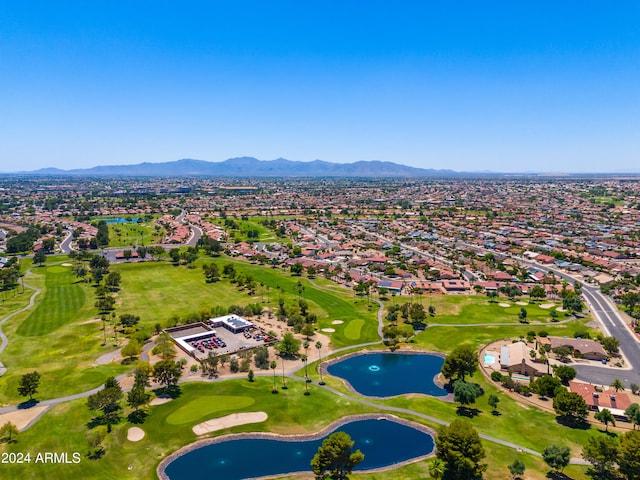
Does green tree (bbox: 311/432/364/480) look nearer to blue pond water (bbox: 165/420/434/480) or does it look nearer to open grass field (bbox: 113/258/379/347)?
blue pond water (bbox: 165/420/434/480)

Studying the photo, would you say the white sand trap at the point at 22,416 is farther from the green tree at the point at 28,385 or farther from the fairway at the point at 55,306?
the fairway at the point at 55,306

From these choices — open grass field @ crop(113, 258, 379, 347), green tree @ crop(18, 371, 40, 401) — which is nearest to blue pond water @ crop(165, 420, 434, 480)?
green tree @ crop(18, 371, 40, 401)

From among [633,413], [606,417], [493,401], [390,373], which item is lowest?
[390,373]

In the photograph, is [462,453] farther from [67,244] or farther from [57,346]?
[67,244]

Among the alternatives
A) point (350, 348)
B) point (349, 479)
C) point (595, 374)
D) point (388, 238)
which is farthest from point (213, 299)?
point (388, 238)

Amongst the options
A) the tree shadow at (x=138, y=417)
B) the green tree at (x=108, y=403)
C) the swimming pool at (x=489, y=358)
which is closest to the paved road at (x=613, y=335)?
the swimming pool at (x=489, y=358)

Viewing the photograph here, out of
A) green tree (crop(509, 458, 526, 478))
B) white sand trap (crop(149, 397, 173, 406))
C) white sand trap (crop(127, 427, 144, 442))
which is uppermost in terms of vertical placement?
green tree (crop(509, 458, 526, 478))

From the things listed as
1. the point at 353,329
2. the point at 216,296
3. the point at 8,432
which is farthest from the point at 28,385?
the point at 353,329
